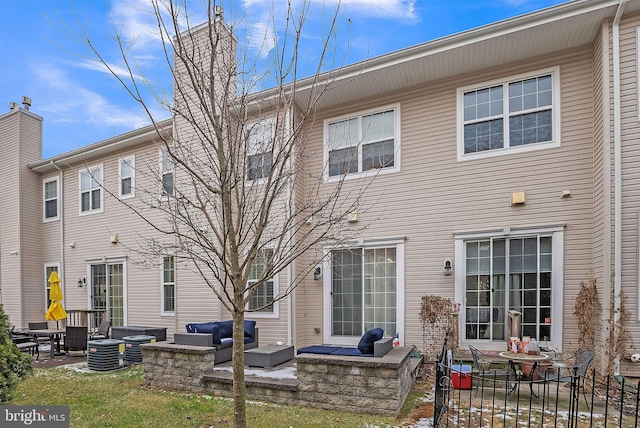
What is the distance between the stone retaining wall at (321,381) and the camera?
4.84 m

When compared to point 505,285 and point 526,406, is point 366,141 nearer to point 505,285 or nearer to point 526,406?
point 505,285

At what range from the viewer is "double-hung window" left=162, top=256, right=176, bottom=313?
10594 mm

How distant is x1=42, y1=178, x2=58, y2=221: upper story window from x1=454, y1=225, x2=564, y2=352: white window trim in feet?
44.0

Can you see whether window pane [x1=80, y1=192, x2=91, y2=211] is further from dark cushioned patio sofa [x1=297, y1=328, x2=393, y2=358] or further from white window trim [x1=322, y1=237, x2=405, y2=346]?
dark cushioned patio sofa [x1=297, y1=328, x2=393, y2=358]

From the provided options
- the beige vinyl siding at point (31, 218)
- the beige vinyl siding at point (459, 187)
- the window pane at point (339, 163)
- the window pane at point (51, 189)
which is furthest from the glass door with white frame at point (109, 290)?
the window pane at point (339, 163)

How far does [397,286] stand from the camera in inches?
314

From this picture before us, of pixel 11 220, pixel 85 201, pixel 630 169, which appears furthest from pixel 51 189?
Answer: pixel 630 169

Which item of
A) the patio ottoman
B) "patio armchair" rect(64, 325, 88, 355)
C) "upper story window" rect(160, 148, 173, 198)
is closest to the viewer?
"upper story window" rect(160, 148, 173, 198)

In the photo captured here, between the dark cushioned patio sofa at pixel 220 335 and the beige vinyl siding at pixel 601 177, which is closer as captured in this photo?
the beige vinyl siding at pixel 601 177

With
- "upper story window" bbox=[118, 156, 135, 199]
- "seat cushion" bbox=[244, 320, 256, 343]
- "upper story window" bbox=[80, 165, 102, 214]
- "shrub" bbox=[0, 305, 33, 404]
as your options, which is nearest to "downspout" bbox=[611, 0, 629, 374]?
"seat cushion" bbox=[244, 320, 256, 343]

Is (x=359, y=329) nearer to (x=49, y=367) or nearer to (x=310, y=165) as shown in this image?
(x=310, y=165)

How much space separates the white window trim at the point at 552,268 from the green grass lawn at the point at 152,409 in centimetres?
225

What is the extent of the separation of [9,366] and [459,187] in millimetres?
7447

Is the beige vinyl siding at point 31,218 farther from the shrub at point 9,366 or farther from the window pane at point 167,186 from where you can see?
the shrub at point 9,366
